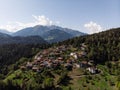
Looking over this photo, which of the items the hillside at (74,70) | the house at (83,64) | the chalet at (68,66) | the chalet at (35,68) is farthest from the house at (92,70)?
the chalet at (35,68)

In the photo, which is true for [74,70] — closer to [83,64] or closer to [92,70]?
[83,64]

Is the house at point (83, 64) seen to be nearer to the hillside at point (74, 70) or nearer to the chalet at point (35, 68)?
the hillside at point (74, 70)

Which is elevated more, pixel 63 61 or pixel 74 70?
pixel 63 61

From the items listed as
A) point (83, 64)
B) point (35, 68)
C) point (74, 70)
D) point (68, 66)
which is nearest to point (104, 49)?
point (83, 64)

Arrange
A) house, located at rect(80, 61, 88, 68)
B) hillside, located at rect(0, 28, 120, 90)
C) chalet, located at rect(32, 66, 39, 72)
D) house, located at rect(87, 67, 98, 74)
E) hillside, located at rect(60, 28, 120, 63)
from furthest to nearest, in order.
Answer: hillside, located at rect(60, 28, 120, 63)
house, located at rect(80, 61, 88, 68)
chalet, located at rect(32, 66, 39, 72)
house, located at rect(87, 67, 98, 74)
hillside, located at rect(0, 28, 120, 90)

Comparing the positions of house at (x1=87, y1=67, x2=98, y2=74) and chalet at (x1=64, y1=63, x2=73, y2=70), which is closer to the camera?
house at (x1=87, y1=67, x2=98, y2=74)

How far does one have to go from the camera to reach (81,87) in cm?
12025

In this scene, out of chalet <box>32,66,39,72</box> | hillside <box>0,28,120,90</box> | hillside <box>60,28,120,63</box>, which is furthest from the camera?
hillside <box>60,28,120,63</box>

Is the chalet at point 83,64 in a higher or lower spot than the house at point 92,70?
higher

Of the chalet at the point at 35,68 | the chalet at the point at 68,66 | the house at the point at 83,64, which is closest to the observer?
the chalet at the point at 68,66

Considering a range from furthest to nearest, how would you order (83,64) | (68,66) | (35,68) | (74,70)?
(83,64), (35,68), (68,66), (74,70)

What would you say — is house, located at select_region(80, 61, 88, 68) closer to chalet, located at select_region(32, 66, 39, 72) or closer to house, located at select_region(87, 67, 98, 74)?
house, located at select_region(87, 67, 98, 74)

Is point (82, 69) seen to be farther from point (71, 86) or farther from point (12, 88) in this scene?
point (12, 88)

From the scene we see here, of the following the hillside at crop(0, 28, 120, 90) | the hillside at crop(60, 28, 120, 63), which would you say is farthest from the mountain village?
the hillside at crop(60, 28, 120, 63)
